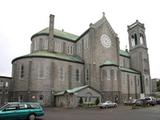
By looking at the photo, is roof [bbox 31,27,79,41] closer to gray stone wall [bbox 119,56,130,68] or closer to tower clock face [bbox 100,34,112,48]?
tower clock face [bbox 100,34,112,48]

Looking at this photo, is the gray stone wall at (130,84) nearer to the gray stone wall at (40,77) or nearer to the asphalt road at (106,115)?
the gray stone wall at (40,77)

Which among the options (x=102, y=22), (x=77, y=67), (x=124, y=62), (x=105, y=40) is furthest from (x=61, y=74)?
(x=124, y=62)

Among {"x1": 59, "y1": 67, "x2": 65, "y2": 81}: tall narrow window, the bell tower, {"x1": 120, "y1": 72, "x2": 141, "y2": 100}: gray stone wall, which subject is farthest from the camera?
the bell tower

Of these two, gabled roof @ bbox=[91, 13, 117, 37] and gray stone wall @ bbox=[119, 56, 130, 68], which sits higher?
gabled roof @ bbox=[91, 13, 117, 37]

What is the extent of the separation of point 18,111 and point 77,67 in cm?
3238

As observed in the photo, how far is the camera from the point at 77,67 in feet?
158

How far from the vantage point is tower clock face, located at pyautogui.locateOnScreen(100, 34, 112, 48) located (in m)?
52.3

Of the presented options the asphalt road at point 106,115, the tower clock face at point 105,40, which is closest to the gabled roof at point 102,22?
the tower clock face at point 105,40

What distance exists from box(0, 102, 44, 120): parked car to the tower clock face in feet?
123

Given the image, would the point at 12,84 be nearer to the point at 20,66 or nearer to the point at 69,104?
the point at 20,66

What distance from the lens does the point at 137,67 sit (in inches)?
2539

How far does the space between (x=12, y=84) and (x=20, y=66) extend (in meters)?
4.99

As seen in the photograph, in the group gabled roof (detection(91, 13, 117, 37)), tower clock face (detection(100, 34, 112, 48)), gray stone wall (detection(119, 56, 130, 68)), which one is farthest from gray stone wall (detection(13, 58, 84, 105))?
gray stone wall (detection(119, 56, 130, 68))

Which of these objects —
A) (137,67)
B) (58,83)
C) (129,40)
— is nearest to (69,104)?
(58,83)
